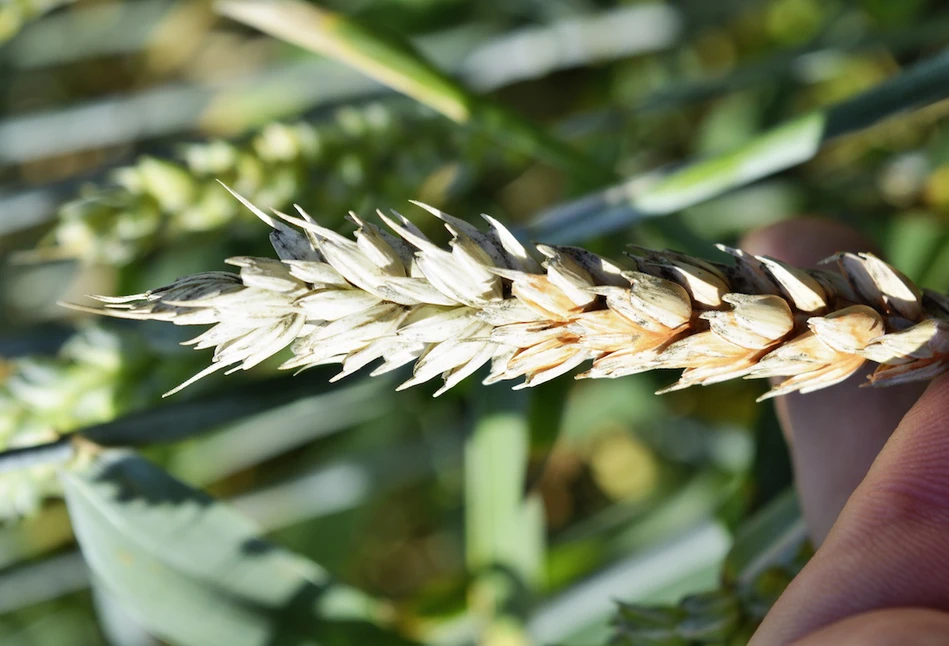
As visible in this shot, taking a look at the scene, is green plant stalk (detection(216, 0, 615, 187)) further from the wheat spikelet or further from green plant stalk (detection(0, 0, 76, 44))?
the wheat spikelet

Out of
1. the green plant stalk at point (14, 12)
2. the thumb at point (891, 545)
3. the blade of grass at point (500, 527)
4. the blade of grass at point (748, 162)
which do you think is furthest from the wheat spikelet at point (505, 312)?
the green plant stalk at point (14, 12)

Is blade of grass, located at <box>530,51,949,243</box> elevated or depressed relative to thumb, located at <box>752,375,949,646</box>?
elevated

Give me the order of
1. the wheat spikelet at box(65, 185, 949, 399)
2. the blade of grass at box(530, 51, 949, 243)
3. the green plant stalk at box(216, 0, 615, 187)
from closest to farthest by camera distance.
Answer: the wheat spikelet at box(65, 185, 949, 399) < the blade of grass at box(530, 51, 949, 243) < the green plant stalk at box(216, 0, 615, 187)

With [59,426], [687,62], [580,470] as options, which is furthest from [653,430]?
[59,426]

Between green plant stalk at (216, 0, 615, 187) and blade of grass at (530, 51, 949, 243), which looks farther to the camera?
green plant stalk at (216, 0, 615, 187)

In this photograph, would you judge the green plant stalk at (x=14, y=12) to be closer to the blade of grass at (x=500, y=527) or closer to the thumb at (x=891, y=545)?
the blade of grass at (x=500, y=527)

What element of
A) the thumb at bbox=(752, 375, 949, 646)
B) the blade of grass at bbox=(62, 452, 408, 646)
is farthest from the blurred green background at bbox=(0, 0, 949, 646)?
the thumb at bbox=(752, 375, 949, 646)

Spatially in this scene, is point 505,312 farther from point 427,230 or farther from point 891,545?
point 427,230
